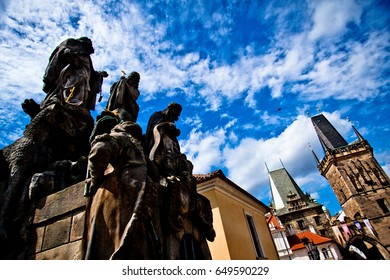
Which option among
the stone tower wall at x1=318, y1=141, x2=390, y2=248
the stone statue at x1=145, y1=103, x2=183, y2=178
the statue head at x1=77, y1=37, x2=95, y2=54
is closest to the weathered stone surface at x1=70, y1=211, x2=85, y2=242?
the stone statue at x1=145, y1=103, x2=183, y2=178

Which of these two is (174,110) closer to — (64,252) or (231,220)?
(64,252)

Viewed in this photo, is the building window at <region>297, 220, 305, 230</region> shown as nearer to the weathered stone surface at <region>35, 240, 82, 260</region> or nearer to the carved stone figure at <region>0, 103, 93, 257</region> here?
the carved stone figure at <region>0, 103, 93, 257</region>

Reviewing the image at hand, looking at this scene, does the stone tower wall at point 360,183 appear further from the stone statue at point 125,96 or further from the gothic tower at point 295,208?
the stone statue at point 125,96

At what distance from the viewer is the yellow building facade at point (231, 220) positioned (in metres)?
8.78

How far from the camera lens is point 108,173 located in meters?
2.29

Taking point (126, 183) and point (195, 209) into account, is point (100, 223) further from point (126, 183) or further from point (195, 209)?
point (195, 209)

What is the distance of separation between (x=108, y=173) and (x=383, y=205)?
173 ft

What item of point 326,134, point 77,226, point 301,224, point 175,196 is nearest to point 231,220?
point 175,196

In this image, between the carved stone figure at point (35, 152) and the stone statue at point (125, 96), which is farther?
the stone statue at point (125, 96)

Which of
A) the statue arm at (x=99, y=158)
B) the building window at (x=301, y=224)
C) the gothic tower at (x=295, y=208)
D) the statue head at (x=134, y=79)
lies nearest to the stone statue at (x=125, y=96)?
the statue head at (x=134, y=79)

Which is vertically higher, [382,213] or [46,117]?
[382,213]
